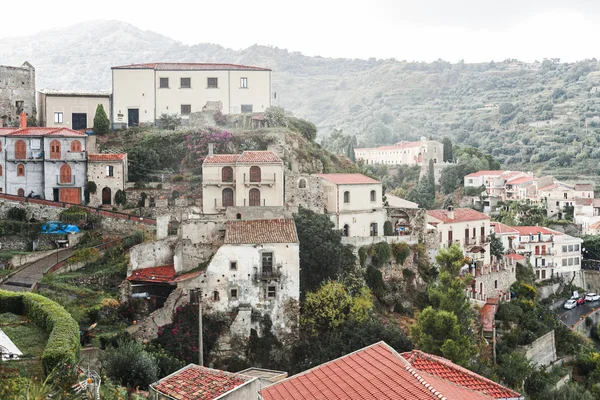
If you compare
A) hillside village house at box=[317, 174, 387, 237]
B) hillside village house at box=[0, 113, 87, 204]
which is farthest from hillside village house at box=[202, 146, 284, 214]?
hillside village house at box=[0, 113, 87, 204]

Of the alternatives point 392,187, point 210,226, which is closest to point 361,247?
point 210,226

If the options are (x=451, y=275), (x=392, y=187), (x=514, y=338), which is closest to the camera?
(x=451, y=275)

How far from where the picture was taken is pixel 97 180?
4597 centimetres

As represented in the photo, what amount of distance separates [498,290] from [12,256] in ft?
106

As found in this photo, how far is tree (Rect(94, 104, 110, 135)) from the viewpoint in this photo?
52500 mm

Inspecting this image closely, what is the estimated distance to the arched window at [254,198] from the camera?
41812 mm

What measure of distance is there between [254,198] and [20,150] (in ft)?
53.1

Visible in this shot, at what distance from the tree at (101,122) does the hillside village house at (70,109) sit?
6.76 feet

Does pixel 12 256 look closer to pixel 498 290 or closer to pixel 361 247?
pixel 361 247

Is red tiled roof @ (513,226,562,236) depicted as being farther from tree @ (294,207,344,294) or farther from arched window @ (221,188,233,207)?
arched window @ (221,188,233,207)

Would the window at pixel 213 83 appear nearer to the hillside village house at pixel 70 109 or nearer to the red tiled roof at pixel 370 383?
the hillside village house at pixel 70 109

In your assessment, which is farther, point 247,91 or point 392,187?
point 392,187

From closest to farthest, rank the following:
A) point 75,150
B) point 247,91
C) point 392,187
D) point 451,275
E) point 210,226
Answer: point 210,226 < point 451,275 < point 75,150 < point 247,91 < point 392,187

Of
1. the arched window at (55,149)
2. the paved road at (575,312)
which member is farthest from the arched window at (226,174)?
the paved road at (575,312)
